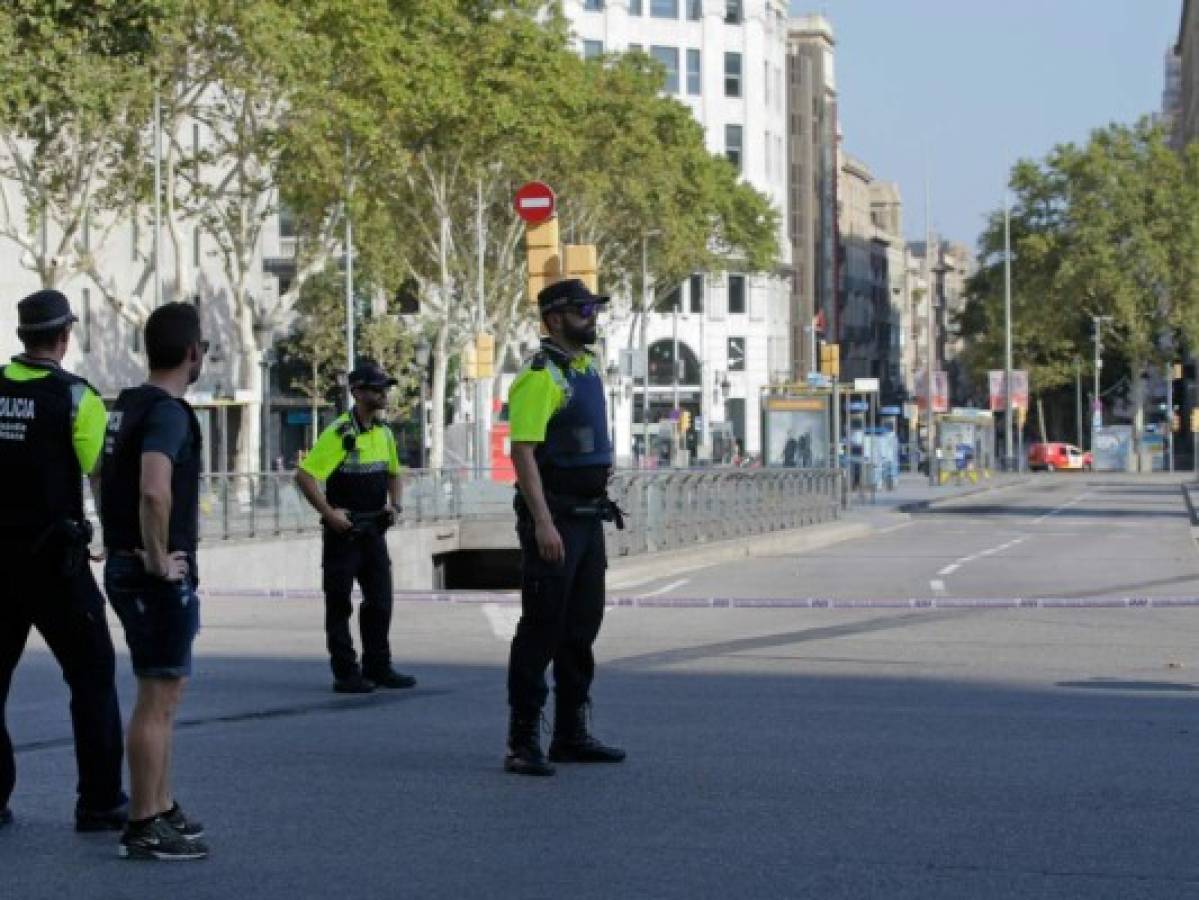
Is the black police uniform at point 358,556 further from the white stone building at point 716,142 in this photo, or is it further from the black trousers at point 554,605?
the white stone building at point 716,142

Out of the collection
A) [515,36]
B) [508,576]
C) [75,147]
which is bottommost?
[508,576]

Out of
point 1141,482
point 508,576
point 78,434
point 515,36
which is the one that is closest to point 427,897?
point 78,434

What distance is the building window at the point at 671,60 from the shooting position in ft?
399

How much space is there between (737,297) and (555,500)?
11427 cm

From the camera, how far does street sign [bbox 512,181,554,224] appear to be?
876 inches

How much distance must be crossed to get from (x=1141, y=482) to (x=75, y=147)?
62.4 metres

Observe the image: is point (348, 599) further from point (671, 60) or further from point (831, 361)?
point (671, 60)

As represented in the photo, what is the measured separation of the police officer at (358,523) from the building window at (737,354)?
109 metres

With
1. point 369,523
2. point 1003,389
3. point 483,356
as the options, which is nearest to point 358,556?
point 369,523

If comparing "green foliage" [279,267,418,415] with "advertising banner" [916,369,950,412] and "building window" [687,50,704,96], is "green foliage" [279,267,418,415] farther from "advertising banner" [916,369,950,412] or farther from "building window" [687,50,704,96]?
"building window" [687,50,704,96]

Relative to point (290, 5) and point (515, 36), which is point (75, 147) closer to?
point (290, 5)

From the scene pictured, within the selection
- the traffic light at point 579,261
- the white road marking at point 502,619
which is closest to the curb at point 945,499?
the white road marking at point 502,619

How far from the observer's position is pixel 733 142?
124875mm

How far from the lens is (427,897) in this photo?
7953 mm
